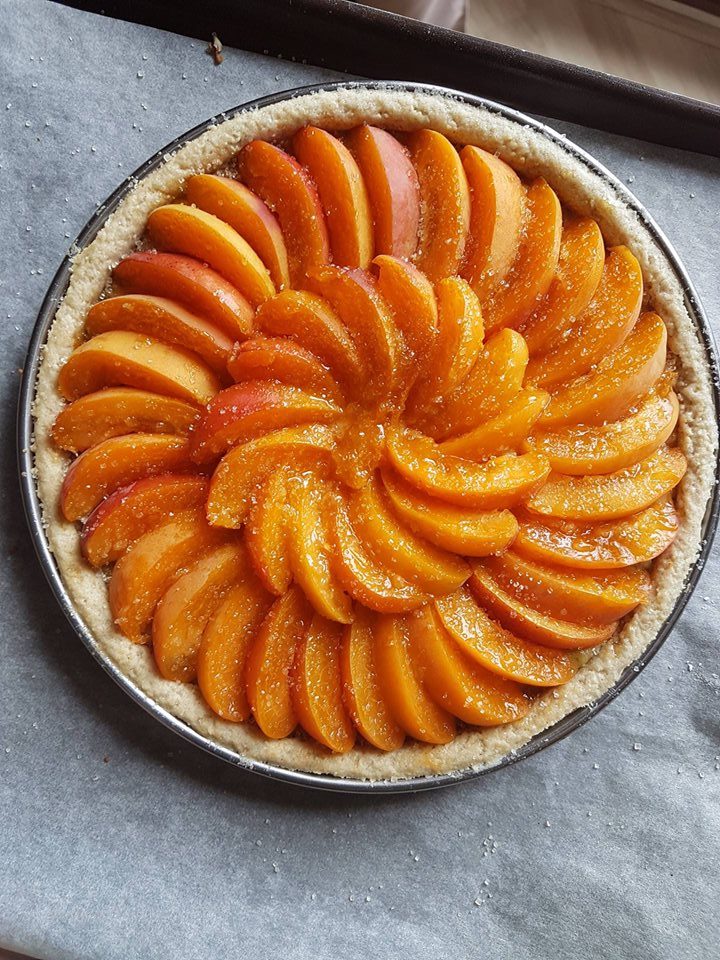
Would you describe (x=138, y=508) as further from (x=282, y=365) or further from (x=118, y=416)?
(x=282, y=365)

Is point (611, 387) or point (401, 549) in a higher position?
point (611, 387)

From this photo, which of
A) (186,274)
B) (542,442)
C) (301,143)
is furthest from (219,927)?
(301,143)

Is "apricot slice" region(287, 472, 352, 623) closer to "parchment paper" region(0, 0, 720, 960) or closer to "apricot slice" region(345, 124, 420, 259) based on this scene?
"apricot slice" region(345, 124, 420, 259)

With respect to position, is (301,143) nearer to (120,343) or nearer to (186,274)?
(186,274)

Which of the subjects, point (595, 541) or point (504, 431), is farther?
point (595, 541)

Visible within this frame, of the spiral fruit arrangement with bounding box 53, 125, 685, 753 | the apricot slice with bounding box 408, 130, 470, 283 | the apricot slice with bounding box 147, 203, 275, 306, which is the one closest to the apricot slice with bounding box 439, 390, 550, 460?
the spiral fruit arrangement with bounding box 53, 125, 685, 753

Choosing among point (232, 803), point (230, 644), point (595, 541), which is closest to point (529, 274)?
point (595, 541)
